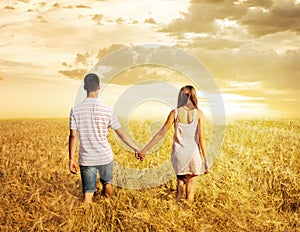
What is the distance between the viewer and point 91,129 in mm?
5379

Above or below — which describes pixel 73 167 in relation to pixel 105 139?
below

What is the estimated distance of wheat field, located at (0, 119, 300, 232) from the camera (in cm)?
512

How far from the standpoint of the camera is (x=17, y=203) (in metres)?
5.80

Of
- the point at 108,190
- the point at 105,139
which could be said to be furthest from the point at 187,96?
the point at 108,190

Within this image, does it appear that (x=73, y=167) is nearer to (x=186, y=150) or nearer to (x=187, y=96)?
(x=186, y=150)

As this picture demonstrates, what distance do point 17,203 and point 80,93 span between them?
1770 millimetres

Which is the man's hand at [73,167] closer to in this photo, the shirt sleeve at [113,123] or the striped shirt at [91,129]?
the striped shirt at [91,129]

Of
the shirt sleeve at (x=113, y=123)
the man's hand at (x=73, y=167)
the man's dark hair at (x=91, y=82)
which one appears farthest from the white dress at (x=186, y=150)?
the man's hand at (x=73, y=167)

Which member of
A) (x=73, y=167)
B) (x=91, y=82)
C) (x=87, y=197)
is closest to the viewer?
(x=91, y=82)

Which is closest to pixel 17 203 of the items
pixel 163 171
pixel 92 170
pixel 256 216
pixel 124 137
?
pixel 92 170

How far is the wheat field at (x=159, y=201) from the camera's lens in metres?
5.12

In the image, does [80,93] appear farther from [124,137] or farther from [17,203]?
[17,203]

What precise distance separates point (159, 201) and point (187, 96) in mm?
1469

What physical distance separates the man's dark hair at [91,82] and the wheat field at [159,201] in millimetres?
1481
